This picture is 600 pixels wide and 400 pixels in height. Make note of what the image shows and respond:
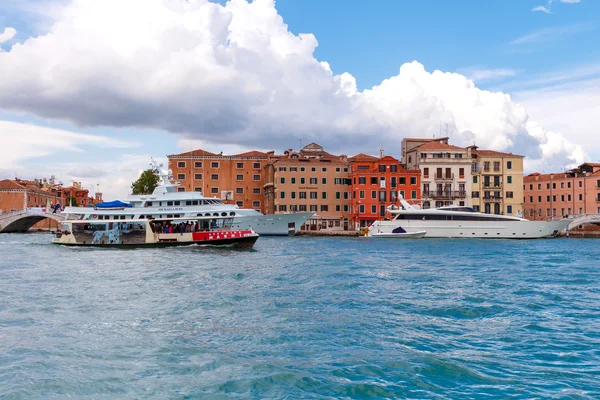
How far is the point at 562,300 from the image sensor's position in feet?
52.0

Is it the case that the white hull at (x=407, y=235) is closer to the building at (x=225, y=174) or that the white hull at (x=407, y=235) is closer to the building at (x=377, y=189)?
the building at (x=377, y=189)

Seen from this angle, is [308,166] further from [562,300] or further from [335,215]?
[562,300]

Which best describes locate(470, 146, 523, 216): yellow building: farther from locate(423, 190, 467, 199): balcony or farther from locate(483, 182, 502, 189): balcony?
locate(423, 190, 467, 199): balcony

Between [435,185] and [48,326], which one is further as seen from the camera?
[435,185]

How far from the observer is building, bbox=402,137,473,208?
65188 millimetres

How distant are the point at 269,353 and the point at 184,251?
882 inches

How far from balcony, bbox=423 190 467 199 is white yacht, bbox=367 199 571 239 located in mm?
11017

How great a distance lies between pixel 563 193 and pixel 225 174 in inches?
1723

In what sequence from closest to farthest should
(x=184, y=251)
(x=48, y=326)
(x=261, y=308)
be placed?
(x=48, y=326)
(x=261, y=308)
(x=184, y=251)

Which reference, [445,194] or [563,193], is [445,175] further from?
[563,193]

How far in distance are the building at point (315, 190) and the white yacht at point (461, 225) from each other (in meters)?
12.7

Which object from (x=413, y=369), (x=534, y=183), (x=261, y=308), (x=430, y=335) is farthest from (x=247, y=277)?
(x=534, y=183)

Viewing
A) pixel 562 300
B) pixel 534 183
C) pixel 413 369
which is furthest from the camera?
pixel 534 183

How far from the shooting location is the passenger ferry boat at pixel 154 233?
110 ft
